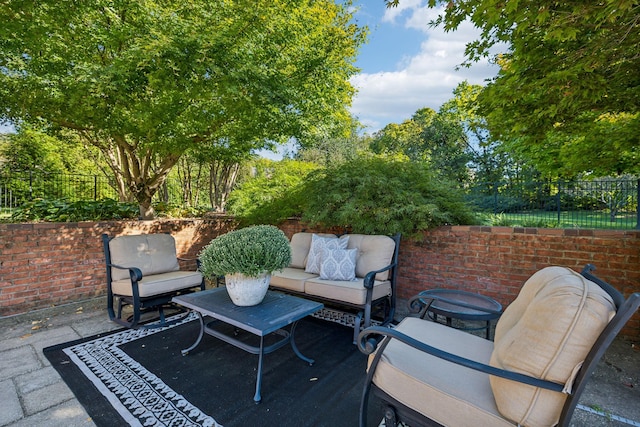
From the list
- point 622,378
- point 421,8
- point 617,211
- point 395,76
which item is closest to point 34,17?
point 421,8

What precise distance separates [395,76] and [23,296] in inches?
457

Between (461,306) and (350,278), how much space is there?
136 centimetres

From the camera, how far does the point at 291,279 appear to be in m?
3.70

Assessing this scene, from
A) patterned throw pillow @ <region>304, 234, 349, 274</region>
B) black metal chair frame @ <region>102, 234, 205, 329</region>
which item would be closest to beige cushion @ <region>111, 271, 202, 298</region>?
black metal chair frame @ <region>102, 234, 205, 329</region>

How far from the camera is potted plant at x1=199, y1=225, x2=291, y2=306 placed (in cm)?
255

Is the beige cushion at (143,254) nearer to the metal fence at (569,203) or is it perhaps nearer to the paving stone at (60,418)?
the paving stone at (60,418)

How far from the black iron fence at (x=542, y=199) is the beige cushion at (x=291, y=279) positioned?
8.66 ft

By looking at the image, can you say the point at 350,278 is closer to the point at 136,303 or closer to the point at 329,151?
the point at 136,303

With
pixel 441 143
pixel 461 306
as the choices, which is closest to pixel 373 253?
pixel 461 306

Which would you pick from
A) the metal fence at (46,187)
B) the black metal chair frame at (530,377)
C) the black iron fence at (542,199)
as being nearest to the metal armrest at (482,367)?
the black metal chair frame at (530,377)

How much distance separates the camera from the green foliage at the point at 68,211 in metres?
4.38

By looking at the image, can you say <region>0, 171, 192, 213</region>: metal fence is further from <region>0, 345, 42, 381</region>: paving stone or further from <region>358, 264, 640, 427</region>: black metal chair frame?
<region>358, 264, 640, 427</region>: black metal chair frame

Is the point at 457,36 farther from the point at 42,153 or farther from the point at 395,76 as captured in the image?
the point at 42,153

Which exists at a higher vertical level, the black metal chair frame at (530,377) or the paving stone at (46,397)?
the black metal chair frame at (530,377)
